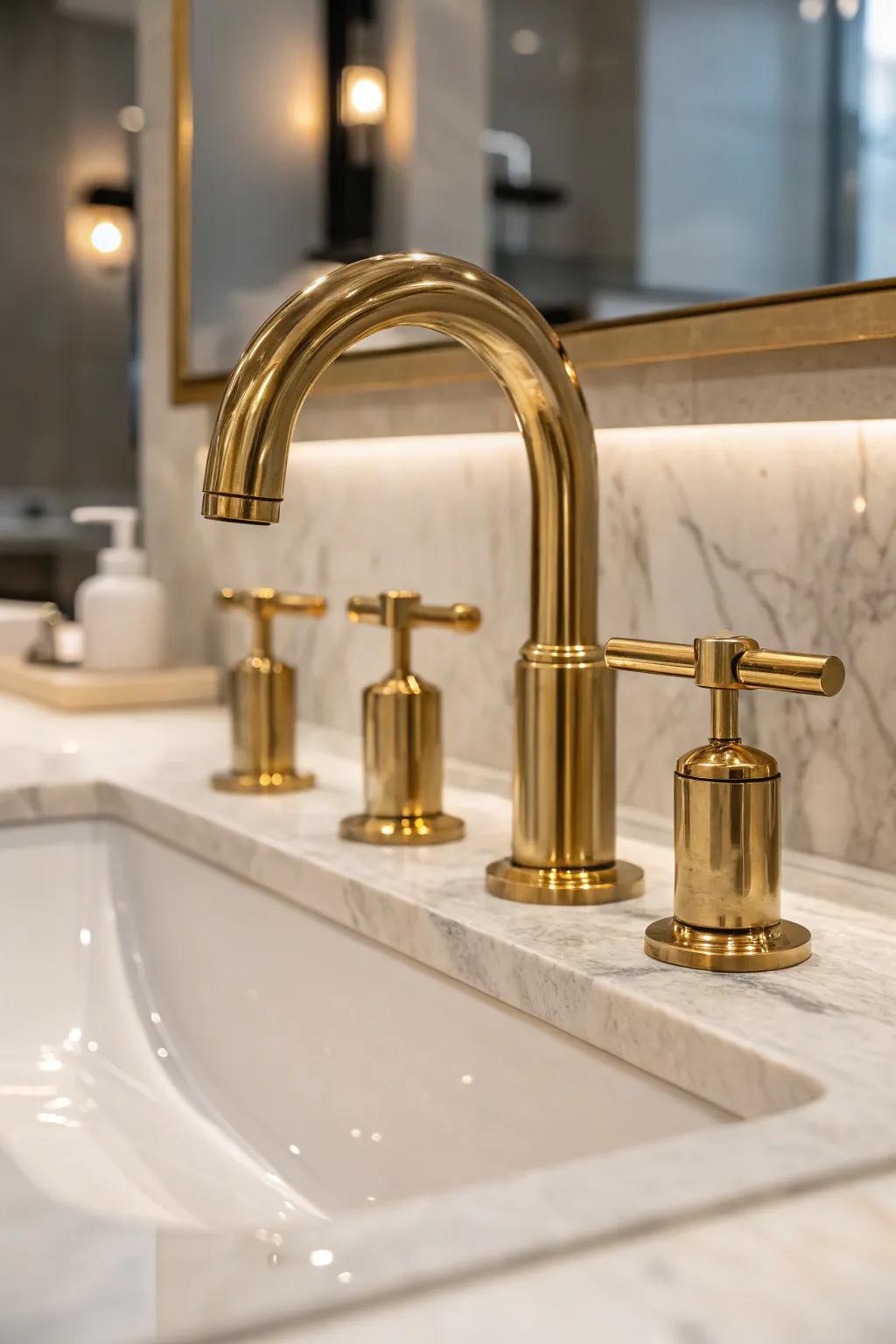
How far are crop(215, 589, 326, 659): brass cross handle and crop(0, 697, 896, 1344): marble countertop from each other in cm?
12

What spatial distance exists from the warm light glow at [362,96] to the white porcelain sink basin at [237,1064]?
50cm

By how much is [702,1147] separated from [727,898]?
0.57 ft

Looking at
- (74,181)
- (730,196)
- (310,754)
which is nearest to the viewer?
(730,196)

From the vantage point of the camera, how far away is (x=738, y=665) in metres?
0.55

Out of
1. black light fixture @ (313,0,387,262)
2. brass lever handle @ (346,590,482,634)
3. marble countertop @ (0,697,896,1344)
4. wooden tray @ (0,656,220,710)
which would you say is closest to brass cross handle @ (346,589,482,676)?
brass lever handle @ (346,590,482,634)

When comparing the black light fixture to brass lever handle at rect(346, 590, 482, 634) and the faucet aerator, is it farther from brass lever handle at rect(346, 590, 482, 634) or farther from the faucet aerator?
the faucet aerator

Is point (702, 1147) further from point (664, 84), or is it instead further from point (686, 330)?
point (664, 84)

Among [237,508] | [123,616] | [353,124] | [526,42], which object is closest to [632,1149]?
[237,508]

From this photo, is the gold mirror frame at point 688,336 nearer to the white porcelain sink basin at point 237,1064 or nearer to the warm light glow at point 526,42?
the warm light glow at point 526,42

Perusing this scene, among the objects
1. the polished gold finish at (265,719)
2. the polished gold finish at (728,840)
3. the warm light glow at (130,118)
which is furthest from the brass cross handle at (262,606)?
the warm light glow at (130,118)

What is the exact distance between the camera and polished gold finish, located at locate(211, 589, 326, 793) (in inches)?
35.4

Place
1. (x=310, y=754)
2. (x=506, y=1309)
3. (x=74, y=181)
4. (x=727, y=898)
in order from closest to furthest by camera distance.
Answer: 1. (x=506, y=1309)
2. (x=727, y=898)
3. (x=310, y=754)
4. (x=74, y=181)

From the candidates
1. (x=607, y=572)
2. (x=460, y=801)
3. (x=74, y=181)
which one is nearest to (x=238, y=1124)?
(x=460, y=801)

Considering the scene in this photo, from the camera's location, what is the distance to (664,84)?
29.4 inches
